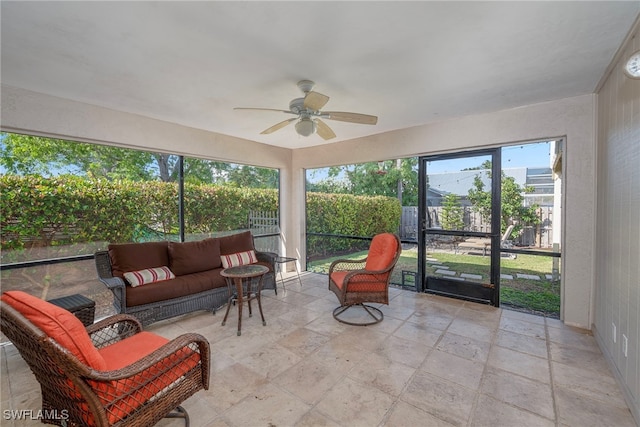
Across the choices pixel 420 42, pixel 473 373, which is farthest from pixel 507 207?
pixel 420 42

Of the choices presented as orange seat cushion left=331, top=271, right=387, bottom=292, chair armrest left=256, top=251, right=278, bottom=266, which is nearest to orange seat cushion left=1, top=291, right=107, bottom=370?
orange seat cushion left=331, top=271, right=387, bottom=292

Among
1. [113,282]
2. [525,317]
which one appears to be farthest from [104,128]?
[525,317]

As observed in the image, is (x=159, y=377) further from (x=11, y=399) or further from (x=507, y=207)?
(x=507, y=207)

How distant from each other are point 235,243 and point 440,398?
3.34m

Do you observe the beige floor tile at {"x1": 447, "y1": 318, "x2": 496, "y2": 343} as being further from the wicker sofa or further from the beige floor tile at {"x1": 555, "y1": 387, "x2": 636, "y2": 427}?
the wicker sofa

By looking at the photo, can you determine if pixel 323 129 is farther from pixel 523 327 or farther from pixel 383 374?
pixel 523 327

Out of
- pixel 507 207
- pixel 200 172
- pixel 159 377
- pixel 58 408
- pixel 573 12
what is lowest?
pixel 58 408

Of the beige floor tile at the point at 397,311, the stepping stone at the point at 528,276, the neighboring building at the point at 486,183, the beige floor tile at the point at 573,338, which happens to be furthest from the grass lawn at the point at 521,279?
the beige floor tile at the point at 397,311

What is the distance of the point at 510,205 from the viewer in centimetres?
367

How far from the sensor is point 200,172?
4.51 metres

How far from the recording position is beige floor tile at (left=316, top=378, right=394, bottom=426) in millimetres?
1796

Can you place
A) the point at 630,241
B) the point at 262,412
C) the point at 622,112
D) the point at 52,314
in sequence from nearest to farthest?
the point at 52,314
the point at 262,412
the point at 630,241
the point at 622,112

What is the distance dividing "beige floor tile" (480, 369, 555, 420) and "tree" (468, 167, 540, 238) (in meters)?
2.04

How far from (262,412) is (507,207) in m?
3.70
